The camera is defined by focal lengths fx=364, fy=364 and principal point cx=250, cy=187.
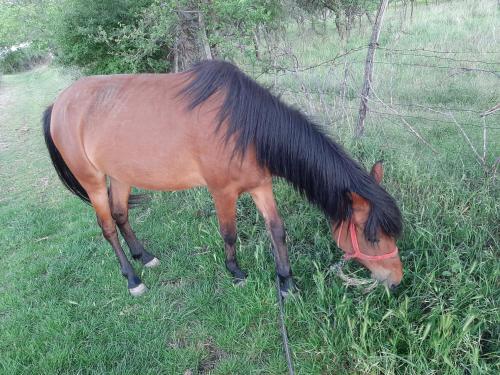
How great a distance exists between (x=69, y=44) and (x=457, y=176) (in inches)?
249

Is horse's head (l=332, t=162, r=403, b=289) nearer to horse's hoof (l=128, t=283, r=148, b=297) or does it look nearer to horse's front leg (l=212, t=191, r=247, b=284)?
horse's front leg (l=212, t=191, r=247, b=284)

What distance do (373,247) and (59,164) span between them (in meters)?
2.84

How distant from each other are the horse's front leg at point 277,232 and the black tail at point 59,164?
6.00 feet

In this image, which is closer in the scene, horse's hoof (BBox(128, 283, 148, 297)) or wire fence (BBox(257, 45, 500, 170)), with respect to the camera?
horse's hoof (BBox(128, 283, 148, 297))

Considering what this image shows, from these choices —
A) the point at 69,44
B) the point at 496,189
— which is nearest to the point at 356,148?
the point at 496,189

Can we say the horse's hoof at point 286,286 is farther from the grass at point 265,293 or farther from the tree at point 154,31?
the tree at point 154,31

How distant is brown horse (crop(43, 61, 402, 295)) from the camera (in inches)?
87.5

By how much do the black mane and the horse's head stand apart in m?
0.05

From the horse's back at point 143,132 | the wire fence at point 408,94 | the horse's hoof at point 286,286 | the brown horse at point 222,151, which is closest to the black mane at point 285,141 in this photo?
the brown horse at point 222,151

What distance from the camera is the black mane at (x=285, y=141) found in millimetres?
2242

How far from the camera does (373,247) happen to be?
7.20ft

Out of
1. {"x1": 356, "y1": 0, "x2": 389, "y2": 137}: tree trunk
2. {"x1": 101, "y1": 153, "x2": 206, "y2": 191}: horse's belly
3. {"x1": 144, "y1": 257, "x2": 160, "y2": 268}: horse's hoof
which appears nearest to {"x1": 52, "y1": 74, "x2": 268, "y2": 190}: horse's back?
{"x1": 101, "y1": 153, "x2": 206, "y2": 191}: horse's belly

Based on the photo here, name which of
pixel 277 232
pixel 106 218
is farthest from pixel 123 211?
pixel 277 232

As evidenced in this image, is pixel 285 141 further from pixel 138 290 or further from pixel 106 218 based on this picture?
pixel 106 218
